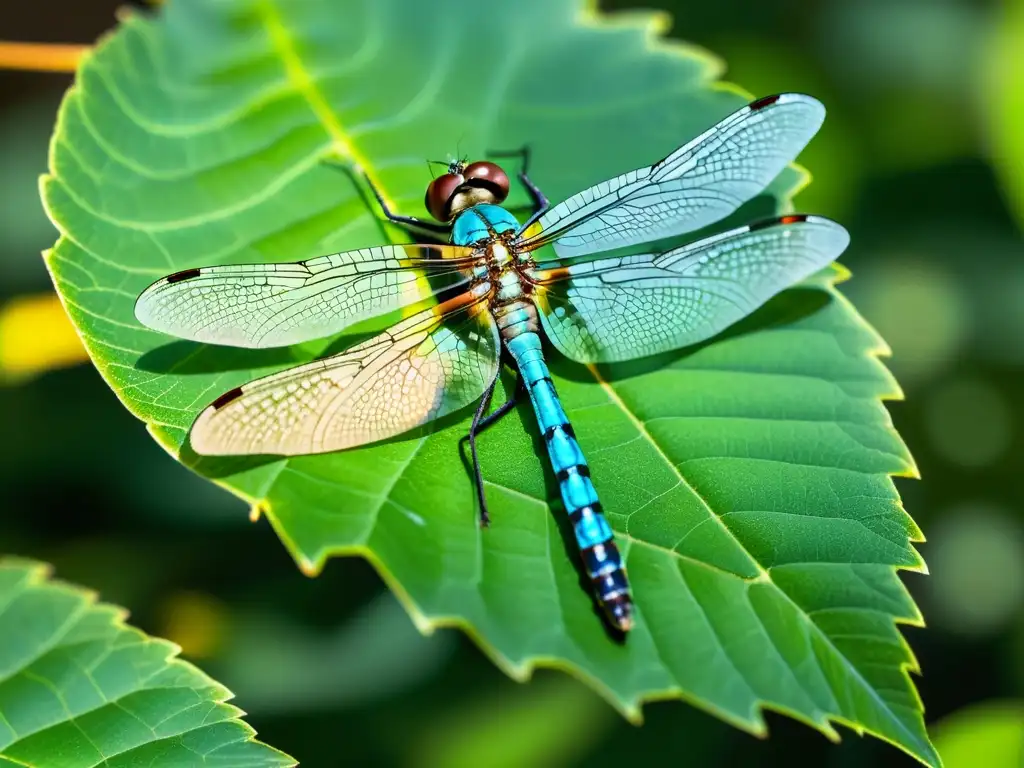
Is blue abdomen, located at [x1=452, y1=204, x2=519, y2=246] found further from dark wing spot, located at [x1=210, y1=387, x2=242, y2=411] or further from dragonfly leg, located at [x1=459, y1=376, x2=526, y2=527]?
dark wing spot, located at [x1=210, y1=387, x2=242, y2=411]

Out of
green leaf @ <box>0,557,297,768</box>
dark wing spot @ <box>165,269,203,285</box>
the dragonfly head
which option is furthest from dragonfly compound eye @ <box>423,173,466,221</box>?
green leaf @ <box>0,557,297,768</box>

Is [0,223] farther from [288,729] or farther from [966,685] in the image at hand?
[966,685]

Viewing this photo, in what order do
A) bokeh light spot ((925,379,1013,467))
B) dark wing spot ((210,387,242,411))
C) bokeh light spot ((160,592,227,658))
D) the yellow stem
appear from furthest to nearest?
bokeh light spot ((925,379,1013,467)), bokeh light spot ((160,592,227,658)), the yellow stem, dark wing spot ((210,387,242,411))

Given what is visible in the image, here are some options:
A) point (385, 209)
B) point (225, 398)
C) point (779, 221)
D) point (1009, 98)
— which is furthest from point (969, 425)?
point (225, 398)

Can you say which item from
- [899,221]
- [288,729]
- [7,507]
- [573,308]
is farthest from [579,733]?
[899,221]

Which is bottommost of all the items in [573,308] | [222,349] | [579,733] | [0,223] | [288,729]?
[579,733]

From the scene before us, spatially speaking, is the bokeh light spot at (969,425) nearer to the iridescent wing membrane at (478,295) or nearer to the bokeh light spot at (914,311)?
the bokeh light spot at (914,311)

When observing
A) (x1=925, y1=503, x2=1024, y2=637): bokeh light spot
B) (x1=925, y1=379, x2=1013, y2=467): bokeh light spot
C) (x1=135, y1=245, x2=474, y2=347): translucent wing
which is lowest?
(x1=925, y1=503, x2=1024, y2=637): bokeh light spot

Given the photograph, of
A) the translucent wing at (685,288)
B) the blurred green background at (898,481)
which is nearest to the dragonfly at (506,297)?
the translucent wing at (685,288)
